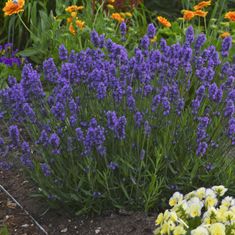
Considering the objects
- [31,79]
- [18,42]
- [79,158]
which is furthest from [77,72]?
[18,42]

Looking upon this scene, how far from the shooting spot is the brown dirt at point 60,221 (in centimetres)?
315

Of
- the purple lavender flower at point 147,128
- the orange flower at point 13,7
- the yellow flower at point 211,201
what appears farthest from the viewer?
the orange flower at point 13,7

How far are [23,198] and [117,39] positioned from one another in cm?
189

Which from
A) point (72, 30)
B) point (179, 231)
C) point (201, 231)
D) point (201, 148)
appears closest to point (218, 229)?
point (201, 231)

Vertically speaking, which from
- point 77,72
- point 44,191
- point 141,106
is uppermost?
point 77,72

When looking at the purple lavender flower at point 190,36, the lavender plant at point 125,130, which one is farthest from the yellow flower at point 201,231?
the purple lavender flower at point 190,36

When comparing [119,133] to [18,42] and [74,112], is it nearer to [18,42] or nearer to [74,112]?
[74,112]

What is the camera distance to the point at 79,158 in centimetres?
320

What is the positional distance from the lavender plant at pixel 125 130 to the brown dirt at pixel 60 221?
0.07m

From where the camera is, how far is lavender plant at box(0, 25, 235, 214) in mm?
3035

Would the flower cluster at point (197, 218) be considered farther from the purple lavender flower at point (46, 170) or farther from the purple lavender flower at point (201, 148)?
the purple lavender flower at point (46, 170)

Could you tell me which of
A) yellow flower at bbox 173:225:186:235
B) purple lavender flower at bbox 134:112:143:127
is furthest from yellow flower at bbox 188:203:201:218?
purple lavender flower at bbox 134:112:143:127

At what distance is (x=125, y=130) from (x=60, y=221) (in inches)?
26.6

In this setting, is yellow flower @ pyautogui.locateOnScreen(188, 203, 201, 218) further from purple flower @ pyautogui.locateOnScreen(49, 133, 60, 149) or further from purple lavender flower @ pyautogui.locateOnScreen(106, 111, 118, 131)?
purple flower @ pyautogui.locateOnScreen(49, 133, 60, 149)
